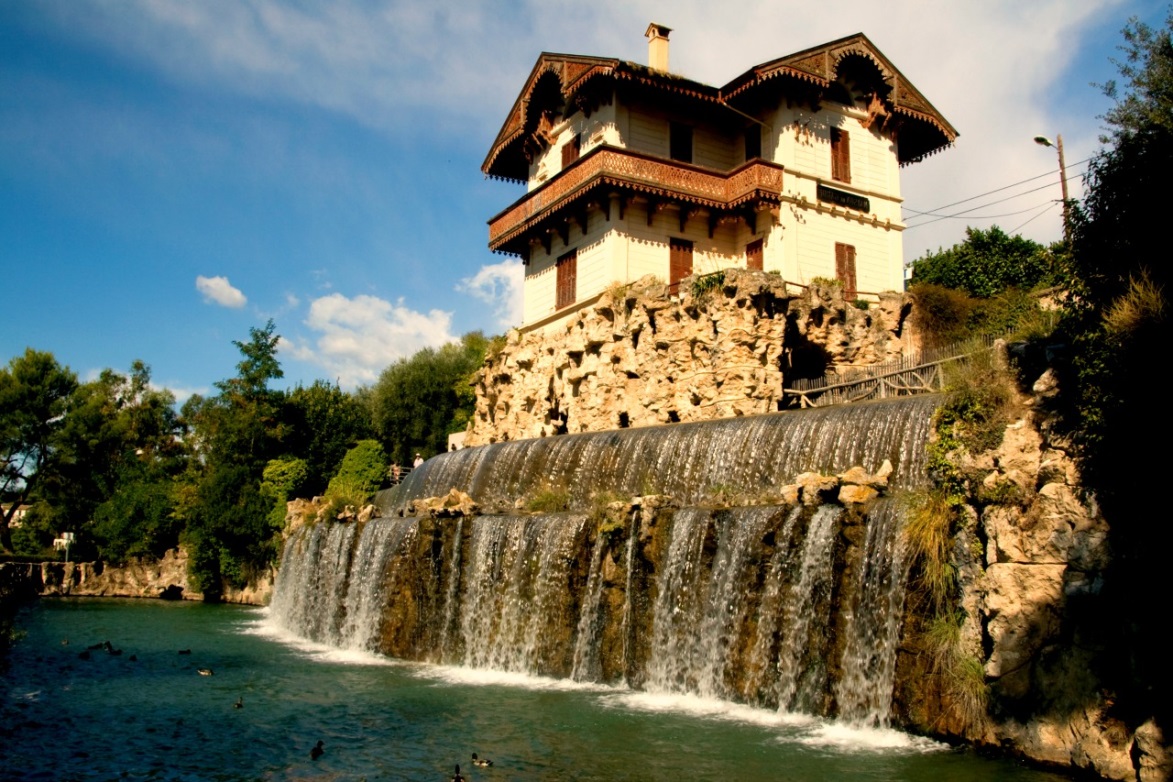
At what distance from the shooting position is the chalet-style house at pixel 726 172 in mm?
27547

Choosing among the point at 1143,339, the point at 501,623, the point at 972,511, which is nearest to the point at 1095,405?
the point at 1143,339

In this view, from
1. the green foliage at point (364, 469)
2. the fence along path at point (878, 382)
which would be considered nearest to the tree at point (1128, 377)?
the fence along path at point (878, 382)

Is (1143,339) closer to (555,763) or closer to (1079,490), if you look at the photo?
(1079,490)

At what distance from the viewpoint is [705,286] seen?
968 inches

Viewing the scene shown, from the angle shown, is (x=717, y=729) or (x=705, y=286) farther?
(x=705, y=286)

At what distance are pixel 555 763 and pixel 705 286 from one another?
16281mm

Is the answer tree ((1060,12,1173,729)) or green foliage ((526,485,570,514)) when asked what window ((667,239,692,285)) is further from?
tree ((1060,12,1173,729))

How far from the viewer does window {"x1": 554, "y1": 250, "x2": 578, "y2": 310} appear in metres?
29.9

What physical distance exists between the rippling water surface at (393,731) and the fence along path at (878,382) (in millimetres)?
9750

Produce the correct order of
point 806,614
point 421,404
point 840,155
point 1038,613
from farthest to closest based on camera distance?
point 421,404 → point 840,155 → point 806,614 → point 1038,613

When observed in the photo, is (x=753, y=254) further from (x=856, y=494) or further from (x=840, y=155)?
(x=856, y=494)

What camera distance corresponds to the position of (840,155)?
29.6 m

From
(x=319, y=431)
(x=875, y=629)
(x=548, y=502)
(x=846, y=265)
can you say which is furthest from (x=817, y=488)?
(x=319, y=431)

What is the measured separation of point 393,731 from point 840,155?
24.0 meters
